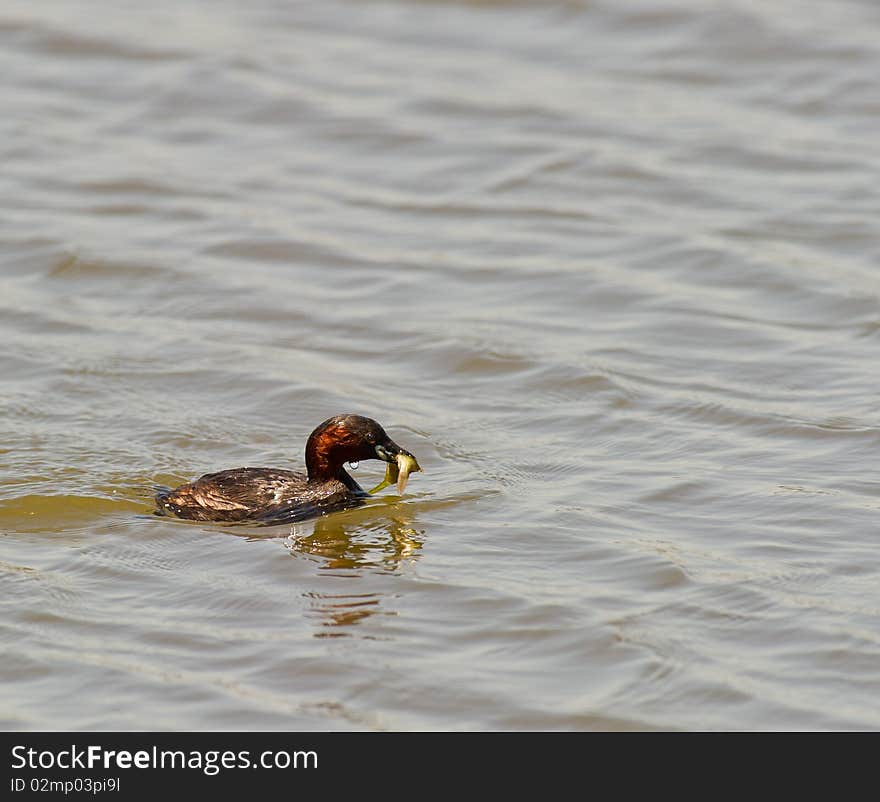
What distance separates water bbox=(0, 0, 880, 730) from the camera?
7410mm

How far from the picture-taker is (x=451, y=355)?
450 inches

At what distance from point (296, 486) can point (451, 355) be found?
248cm

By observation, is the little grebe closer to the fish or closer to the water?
the fish

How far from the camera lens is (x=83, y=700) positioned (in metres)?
7.12

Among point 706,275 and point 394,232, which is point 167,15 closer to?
point 394,232

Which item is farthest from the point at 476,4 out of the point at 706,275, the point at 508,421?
the point at 508,421

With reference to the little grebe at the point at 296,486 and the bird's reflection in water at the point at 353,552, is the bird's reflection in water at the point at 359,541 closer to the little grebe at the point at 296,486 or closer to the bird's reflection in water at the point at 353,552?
the bird's reflection in water at the point at 353,552

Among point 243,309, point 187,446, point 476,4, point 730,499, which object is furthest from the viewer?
point 476,4

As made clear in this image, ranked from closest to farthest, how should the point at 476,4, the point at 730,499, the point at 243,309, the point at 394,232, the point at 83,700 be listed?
1. the point at 83,700
2. the point at 730,499
3. the point at 243,309
4. the point at 394,232
5. the point at 476,4

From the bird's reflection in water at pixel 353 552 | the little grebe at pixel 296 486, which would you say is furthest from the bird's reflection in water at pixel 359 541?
the little grebe at pixel 296 486

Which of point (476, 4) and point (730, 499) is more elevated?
point (476, 4)

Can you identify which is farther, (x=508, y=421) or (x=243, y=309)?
(x=243, y=309)
